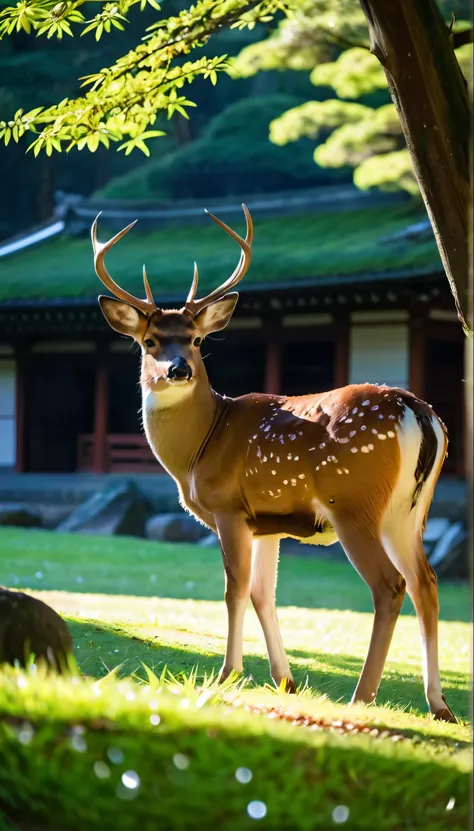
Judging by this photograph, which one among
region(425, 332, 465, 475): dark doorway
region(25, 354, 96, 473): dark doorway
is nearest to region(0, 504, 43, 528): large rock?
region(25, 354, 96, 473): dark doorway

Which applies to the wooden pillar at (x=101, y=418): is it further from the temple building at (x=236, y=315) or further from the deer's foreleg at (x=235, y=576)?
the deer's foreleg at (x=235, y=576)

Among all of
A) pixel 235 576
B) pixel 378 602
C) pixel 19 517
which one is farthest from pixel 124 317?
pixel 19 517

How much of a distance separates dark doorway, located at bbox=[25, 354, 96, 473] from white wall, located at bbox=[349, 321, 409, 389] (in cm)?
566

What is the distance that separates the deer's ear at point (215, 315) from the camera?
5934 millimetres

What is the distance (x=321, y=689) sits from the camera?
614 cm

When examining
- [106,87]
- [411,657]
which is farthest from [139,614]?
[106,87]

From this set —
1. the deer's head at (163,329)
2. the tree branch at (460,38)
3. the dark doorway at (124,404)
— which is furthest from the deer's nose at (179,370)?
the dark doorway at (124,404)

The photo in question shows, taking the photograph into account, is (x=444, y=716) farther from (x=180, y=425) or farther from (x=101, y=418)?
(x=101, y=418)

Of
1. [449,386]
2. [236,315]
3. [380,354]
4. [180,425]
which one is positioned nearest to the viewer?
[180,425]

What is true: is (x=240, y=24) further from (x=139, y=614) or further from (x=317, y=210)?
(x=317, y=210)

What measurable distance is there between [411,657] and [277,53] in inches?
480

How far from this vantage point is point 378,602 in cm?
508

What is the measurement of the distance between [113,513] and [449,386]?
19.4 ft

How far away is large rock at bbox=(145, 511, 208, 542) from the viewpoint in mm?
17172
